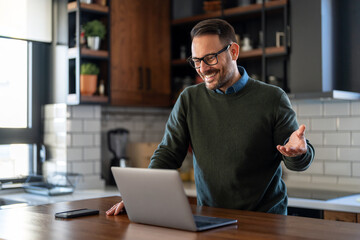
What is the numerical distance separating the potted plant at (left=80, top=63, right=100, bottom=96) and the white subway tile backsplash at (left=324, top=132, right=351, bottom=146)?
179 cm

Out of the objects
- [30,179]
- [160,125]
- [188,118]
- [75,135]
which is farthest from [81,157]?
[188,118]

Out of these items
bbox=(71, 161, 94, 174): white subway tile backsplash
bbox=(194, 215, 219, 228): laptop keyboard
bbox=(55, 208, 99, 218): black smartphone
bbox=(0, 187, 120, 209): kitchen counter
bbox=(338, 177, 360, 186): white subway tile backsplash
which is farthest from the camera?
bbox=(71, 161, 94, 174): white subway tile backsplash

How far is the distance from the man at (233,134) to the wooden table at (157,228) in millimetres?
221

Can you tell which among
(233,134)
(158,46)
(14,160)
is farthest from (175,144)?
(158,46)

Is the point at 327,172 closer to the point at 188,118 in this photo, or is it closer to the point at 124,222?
the point at 188,118

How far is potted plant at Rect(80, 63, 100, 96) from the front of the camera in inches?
141

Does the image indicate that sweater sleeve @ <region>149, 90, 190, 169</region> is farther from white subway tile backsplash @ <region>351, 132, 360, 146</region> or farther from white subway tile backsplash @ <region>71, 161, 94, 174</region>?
white subway tile backsplash @ <region>351, 132, 360, 146</region>

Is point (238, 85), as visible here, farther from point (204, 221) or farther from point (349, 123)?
point (349, 123)

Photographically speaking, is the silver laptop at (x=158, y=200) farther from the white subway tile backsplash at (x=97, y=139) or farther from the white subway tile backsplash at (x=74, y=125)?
the white subway tile backsplash at (x=97, y=139)

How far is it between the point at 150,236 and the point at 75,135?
7.59 ft

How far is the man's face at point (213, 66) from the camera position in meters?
2.09

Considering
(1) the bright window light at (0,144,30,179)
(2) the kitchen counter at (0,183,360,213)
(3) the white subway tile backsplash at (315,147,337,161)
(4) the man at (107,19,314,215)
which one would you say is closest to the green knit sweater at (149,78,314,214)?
(4) the man at (107,19,314,215)

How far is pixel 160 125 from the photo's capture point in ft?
15.1

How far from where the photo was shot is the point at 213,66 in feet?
6.88
